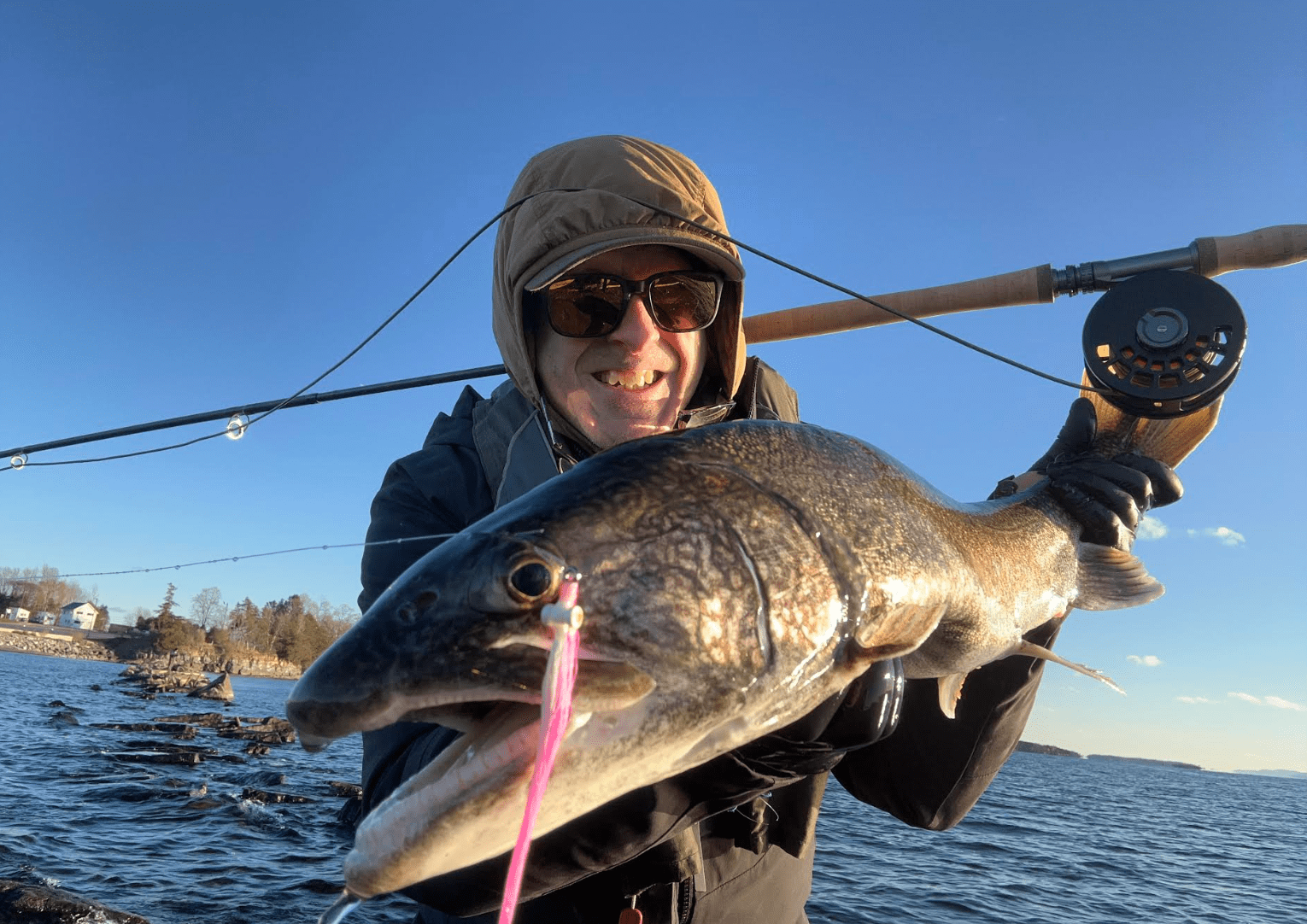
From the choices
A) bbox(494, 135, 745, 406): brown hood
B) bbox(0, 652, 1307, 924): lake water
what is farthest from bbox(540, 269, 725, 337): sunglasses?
bbox(0, 652, 1307, 924): lake water

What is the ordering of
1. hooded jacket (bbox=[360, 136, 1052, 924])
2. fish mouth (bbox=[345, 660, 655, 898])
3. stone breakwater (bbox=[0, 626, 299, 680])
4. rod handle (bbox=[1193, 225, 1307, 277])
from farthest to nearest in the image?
stone breakwater (bbox=[0, 626, 299, 680]) → rod handle (bbox=[1193, 225, 1307, 277]) → hooded jacket (bbox=[360, 136, 1052, 924]) → fish mouth (bbox=[345, 660, 655, 898])

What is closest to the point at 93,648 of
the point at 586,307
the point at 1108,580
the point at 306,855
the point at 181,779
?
the point at 181,779

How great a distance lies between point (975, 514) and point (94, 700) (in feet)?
168

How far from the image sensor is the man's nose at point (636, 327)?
3324mm

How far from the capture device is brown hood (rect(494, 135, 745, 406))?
10.6 feet

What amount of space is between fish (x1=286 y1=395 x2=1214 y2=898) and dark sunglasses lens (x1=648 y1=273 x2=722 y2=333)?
1453 mm

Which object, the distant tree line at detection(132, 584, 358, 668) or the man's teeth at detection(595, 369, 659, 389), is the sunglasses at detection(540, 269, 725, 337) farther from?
the distant tree line at detection(132, 584, 358, 668)

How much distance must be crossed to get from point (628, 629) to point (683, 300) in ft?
7.13

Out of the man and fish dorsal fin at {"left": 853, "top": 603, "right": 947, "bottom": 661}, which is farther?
the man

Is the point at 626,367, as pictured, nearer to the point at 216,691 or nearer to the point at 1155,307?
the point at 1155,307

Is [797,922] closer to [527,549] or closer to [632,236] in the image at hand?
[527,549]

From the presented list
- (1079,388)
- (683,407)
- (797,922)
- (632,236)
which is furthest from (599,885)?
(1079,388)

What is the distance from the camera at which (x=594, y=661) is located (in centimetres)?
154

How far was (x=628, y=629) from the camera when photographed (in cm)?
159
